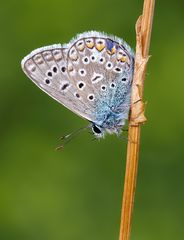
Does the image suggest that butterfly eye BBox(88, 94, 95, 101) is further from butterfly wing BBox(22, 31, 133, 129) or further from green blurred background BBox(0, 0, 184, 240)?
green blurred background BBox(0, 0, 184, 240)

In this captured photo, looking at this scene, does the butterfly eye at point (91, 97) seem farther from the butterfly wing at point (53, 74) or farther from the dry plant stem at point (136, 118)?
the dry plant stem at point (136, 118)

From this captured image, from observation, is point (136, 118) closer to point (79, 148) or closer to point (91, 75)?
point (91, 75)

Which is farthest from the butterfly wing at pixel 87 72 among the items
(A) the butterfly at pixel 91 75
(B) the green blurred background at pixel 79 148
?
(B) the green blurred background at pixel 79 148

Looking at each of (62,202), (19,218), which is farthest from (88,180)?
(19,218)

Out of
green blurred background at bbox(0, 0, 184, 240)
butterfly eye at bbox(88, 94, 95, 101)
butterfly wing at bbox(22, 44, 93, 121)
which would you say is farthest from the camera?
green blurred background at bbox(0, 0, 184, 240)

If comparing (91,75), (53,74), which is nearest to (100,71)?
(91,75)

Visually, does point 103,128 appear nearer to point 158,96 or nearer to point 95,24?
point 158,96

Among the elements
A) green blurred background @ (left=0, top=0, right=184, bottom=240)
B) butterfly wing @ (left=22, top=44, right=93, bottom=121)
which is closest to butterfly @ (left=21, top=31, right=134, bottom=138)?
butterfly wing @ (left=22, top=44, right=93, bottom=121)
